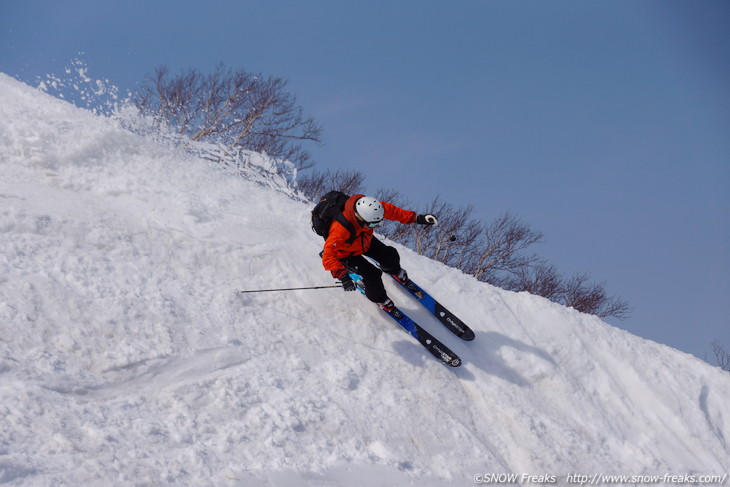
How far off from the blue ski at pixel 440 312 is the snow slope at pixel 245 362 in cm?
19

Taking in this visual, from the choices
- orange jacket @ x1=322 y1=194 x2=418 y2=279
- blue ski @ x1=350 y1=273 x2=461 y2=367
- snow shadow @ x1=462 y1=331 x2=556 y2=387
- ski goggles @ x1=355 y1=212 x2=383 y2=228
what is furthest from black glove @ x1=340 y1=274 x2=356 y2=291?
snow shadow @ x1=462 y1=331 x2=556 y2=387

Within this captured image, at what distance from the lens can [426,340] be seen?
20.7 ft

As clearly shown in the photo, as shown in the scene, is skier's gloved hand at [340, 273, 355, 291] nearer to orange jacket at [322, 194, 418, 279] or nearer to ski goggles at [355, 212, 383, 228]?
Result: orange jacket at [322, 194, 418, 279]

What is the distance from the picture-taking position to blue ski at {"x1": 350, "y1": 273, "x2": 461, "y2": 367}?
6.18 m

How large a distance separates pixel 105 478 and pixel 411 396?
3.28 metres

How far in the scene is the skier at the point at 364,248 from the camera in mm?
6004

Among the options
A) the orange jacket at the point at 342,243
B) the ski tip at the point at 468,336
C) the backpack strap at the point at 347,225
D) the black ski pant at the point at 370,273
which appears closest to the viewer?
Answer: the orange jacket at the point at 342,243

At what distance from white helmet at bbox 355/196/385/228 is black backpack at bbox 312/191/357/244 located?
21 cm

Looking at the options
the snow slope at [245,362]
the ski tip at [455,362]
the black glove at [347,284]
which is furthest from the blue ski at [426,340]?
the black glove at [347,284]

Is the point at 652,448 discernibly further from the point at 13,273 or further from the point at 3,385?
the point at 13,273

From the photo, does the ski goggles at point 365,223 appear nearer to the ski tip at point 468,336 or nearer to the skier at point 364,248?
the skier at point 364,248

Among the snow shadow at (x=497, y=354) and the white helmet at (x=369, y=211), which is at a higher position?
the white helmet at (x=369, y=211)

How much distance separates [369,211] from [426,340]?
1.90m

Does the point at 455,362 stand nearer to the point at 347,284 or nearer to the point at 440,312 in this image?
the point at 440,312
